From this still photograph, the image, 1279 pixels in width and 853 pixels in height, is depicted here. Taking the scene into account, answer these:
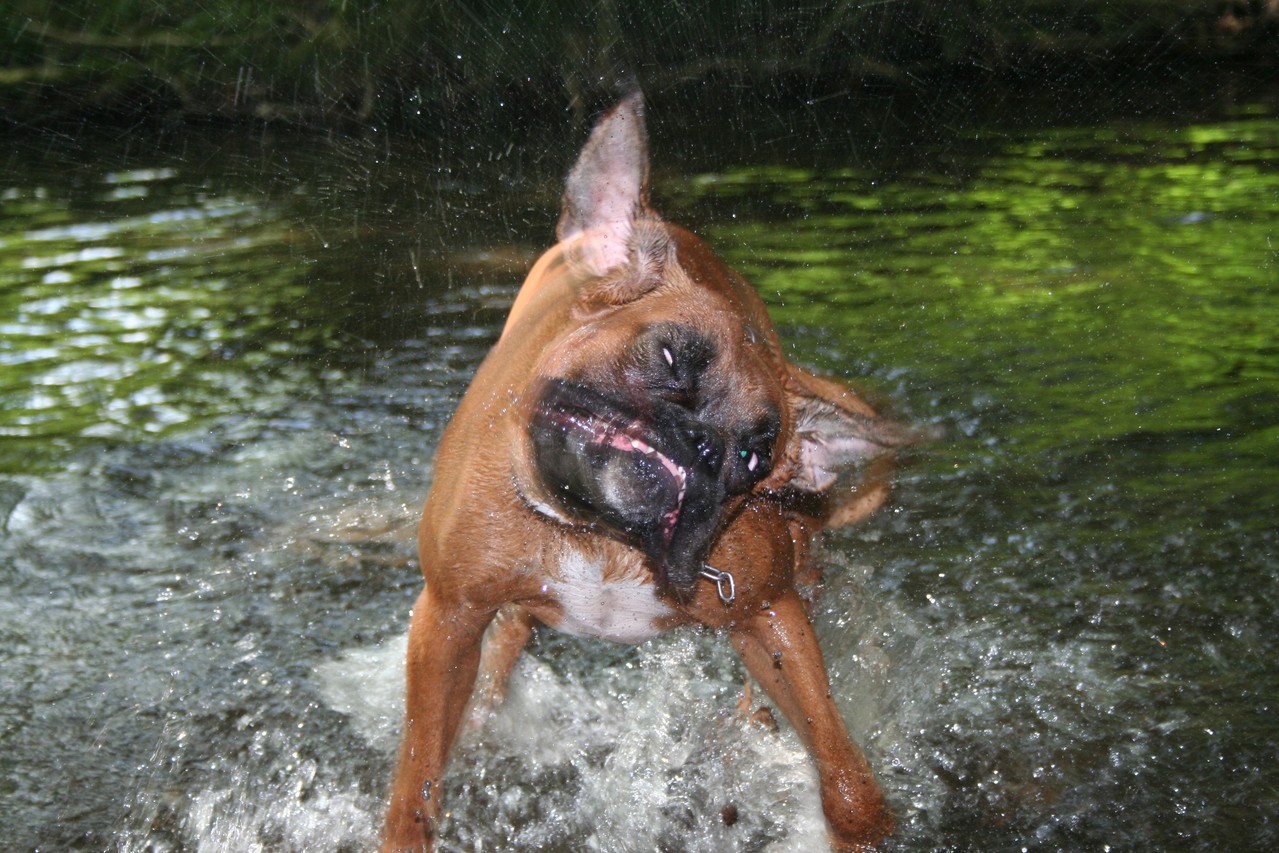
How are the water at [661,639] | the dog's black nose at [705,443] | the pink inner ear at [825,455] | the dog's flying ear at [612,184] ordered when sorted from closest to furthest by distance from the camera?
the dog's black nose at [705,443] < the dog's flying ear at [612,184] < the pink inner ear at [825,455] < the water at [661,639]

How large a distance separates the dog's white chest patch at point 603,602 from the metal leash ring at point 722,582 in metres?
0.19

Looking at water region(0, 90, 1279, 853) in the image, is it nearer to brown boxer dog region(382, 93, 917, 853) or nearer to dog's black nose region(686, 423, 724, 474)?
brown boxer dog region(382, 93, 917, 853)

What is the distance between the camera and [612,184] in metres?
3.24

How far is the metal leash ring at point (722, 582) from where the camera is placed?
343 centimetres

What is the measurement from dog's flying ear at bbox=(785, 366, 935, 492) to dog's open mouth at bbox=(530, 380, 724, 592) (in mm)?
459

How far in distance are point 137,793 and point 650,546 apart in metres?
1.89

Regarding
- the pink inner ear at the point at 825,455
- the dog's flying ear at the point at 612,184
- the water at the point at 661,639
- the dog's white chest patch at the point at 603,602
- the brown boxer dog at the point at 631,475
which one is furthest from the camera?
the water at the point at 661,639

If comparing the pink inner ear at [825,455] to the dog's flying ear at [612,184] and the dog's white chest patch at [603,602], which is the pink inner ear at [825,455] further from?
the dog's flying ear at [612,184]

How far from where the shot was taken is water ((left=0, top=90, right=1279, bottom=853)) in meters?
3.77

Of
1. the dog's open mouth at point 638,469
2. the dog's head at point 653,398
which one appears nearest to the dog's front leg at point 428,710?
the dog's head at point 653,398

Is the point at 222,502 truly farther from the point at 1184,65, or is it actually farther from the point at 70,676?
the point at 1184,65

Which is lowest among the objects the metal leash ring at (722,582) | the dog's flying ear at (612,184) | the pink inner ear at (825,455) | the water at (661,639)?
the water at (661,639)

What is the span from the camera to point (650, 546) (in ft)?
10.2

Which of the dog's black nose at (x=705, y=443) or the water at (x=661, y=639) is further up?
the dog's black nose at (x=705, y=443)
